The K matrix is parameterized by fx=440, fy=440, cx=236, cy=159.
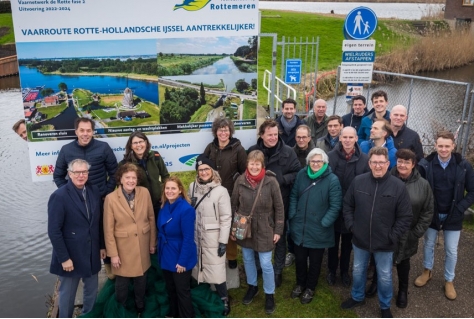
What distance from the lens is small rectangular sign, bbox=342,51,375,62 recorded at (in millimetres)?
7312

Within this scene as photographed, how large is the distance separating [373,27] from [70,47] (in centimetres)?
477

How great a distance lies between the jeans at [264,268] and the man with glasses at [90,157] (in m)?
1.58

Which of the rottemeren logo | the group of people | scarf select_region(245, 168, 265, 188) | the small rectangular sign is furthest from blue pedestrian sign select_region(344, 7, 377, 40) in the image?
scarf select_region(245, 168, 265, 188)

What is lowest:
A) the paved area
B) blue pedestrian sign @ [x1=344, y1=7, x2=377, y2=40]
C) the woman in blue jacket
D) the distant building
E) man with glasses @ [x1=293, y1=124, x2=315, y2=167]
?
the paved area

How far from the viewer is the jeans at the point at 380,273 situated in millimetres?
4605

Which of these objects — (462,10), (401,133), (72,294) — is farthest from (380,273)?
(462,10)

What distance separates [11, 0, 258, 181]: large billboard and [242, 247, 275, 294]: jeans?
1.73 metres

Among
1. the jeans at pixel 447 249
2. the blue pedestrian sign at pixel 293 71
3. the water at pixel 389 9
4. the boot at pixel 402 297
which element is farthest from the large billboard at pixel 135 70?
the water at pixel 389 9

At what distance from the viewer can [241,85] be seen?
6.13 m

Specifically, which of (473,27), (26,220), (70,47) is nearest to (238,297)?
(70,47)

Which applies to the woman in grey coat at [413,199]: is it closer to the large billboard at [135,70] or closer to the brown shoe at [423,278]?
the brown shoe at [423,278]

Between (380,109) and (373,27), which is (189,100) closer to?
(380,109)

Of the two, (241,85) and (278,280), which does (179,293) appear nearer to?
(278,280)

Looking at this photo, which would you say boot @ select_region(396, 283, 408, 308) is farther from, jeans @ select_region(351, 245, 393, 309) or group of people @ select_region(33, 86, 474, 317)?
jeans @ select_region(351, 245, 393, 309)
